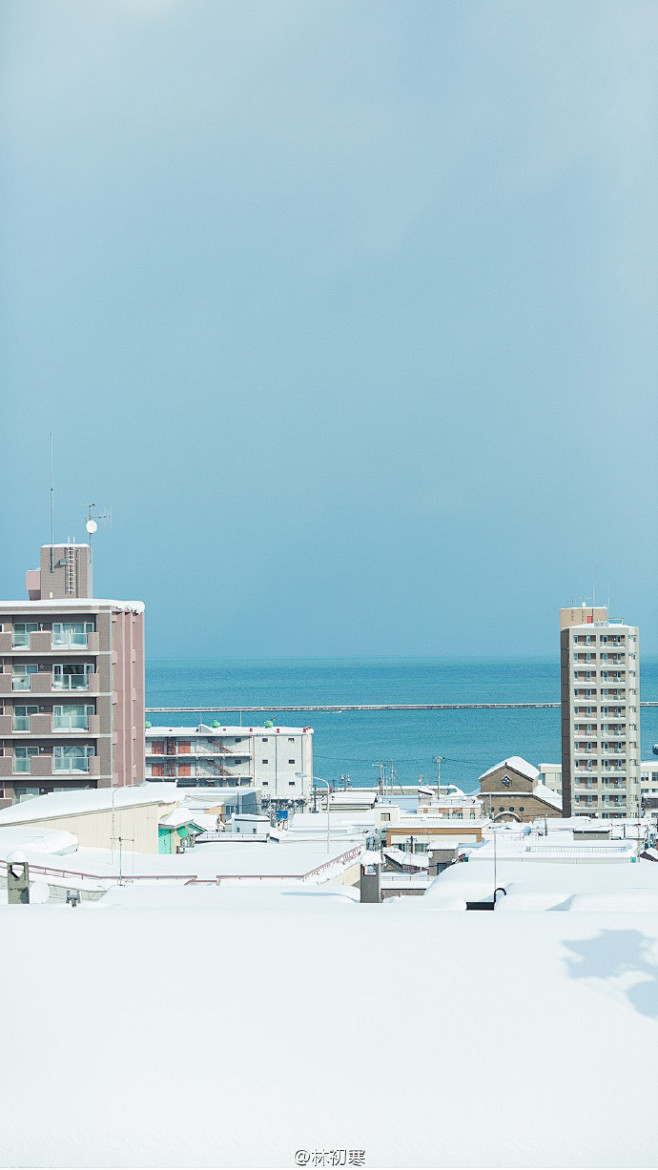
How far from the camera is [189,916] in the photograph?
2635 mm

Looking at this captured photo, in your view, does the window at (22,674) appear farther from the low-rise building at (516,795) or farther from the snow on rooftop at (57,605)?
the low-rise building at (516,795)

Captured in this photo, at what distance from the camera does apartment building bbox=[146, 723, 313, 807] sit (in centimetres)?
2588

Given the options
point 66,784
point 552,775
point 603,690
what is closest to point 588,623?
point 603,690

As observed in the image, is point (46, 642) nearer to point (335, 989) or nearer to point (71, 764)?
point (71, 764)

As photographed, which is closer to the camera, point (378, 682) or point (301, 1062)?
point (301, 1062)

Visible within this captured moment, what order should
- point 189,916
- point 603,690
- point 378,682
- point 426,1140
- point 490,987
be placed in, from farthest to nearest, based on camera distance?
point 378,682, point 603,690, point 189,916, point 490,987, point 426,1140

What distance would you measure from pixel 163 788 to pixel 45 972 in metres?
5.89

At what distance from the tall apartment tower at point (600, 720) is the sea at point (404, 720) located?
693 centimetres

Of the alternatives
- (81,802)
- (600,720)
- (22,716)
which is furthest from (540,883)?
(600,720)

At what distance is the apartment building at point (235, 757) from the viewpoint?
25.9 m

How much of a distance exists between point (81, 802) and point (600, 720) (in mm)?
14259

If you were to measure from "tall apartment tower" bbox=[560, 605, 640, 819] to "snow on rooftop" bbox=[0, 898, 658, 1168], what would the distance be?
17.8 m

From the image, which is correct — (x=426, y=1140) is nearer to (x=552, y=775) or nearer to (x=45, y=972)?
(x=45, y=972)

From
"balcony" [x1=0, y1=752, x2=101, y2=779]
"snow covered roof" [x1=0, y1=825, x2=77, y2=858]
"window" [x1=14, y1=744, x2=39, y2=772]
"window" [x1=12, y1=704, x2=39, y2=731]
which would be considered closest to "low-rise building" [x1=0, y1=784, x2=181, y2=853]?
"snow covered roof" [x1=0, y1=825, x2=77, y2=858]
